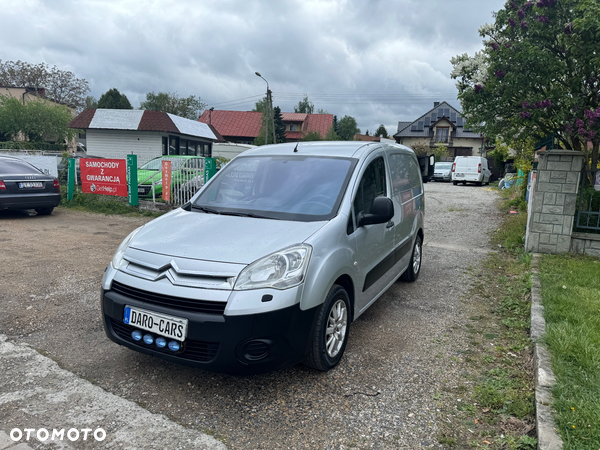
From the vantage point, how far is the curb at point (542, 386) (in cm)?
252

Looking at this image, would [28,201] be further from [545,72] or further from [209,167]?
[545,72]

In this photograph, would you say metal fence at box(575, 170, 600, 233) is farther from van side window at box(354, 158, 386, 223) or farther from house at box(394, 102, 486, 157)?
house at box(394, 102, 486, 157)

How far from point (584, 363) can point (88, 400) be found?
359cm

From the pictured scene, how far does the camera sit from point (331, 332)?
11.1 feet

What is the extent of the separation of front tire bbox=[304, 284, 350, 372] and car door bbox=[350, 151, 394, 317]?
0.29 m

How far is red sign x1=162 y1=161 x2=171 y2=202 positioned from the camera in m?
11.4

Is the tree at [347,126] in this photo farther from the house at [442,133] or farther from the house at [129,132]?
the house at [129,132]

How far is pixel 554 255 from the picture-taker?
6820 mm

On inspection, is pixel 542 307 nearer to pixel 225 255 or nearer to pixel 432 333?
pixel 432 333

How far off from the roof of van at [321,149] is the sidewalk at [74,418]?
264cm

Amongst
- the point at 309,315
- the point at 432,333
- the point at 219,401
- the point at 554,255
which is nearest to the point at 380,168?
the point at 432,333

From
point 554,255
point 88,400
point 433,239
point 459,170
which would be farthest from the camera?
point 459,170

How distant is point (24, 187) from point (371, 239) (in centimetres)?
911

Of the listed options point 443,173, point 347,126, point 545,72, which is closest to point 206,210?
point 545,72
